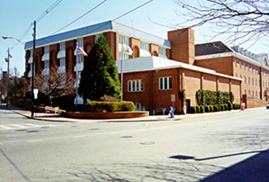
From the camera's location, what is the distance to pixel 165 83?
35.1 metres

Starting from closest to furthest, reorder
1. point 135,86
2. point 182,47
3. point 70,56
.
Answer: point 135,86, point 70,56, point 182,47

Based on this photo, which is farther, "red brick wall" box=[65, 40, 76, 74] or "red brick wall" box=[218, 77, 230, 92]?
"red brick wall" box=[65, 40, 76, 74]

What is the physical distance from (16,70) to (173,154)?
56.7 m

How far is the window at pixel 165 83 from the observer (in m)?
34.7

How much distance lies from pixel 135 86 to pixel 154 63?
14.8ft

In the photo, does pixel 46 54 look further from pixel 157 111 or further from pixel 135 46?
pixel 157 111

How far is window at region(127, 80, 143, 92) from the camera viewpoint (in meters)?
37.2

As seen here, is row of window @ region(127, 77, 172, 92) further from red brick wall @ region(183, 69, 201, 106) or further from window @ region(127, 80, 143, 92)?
red brick wall @ region(183, 69, 201, 106)

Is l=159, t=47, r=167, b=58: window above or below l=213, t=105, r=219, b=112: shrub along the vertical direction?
above

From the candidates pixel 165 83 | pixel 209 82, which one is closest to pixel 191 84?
pixel 165 83

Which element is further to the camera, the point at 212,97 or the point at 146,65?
the point at 212,97

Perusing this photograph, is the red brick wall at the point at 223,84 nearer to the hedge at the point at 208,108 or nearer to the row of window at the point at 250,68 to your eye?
the hedge at the point at 208,108

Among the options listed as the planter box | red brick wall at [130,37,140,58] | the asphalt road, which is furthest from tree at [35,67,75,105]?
the asphalt road

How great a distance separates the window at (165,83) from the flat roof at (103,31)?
43.5ft
